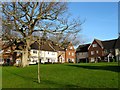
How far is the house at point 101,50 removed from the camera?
93.4 metres

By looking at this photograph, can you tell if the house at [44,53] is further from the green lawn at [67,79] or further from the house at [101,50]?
the green lawn at [67,79]

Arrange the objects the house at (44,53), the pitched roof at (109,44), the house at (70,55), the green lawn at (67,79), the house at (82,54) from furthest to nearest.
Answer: the house at (82,54) → the house at (70,55) → the pitched roof at (109,44) → the house at (44,53) → the green lawn at (67,79)

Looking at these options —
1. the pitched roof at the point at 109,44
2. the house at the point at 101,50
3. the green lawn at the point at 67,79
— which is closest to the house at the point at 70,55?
the house at the point at 101,50

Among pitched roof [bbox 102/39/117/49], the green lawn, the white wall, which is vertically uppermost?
pitched roof [bbox 102/39/117/49]

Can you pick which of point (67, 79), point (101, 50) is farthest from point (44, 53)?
point (67, 79)

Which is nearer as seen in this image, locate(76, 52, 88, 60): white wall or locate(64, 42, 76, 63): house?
locate(64, 42, 76, 63): house

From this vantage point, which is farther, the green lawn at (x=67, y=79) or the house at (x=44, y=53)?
the house at (x=44, y=53)

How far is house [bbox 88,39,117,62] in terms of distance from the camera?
93438mm

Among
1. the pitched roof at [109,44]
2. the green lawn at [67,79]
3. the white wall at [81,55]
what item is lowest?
the green lawn at [67,79]

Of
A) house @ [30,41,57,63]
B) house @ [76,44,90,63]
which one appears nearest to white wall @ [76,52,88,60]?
house @ [76,44,90,63]

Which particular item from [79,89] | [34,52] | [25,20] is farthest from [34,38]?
[34,52]

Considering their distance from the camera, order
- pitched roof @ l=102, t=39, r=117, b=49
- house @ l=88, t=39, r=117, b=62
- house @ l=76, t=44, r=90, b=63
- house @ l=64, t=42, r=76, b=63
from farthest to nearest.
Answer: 1. house @ l=76, t=44, r=90, b=63
2. house @ l=64, t=42, r=76, b=63
3. pitched roof @ l=102, t=39, r=117, b=49
4. house @ l=88, t=39, r=117, b=62

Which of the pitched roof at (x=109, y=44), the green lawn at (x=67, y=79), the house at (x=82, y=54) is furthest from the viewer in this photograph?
the house at (x=82, y=54)

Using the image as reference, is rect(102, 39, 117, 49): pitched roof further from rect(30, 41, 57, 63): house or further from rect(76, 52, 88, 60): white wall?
rect(30, 41, 57, 63): house
